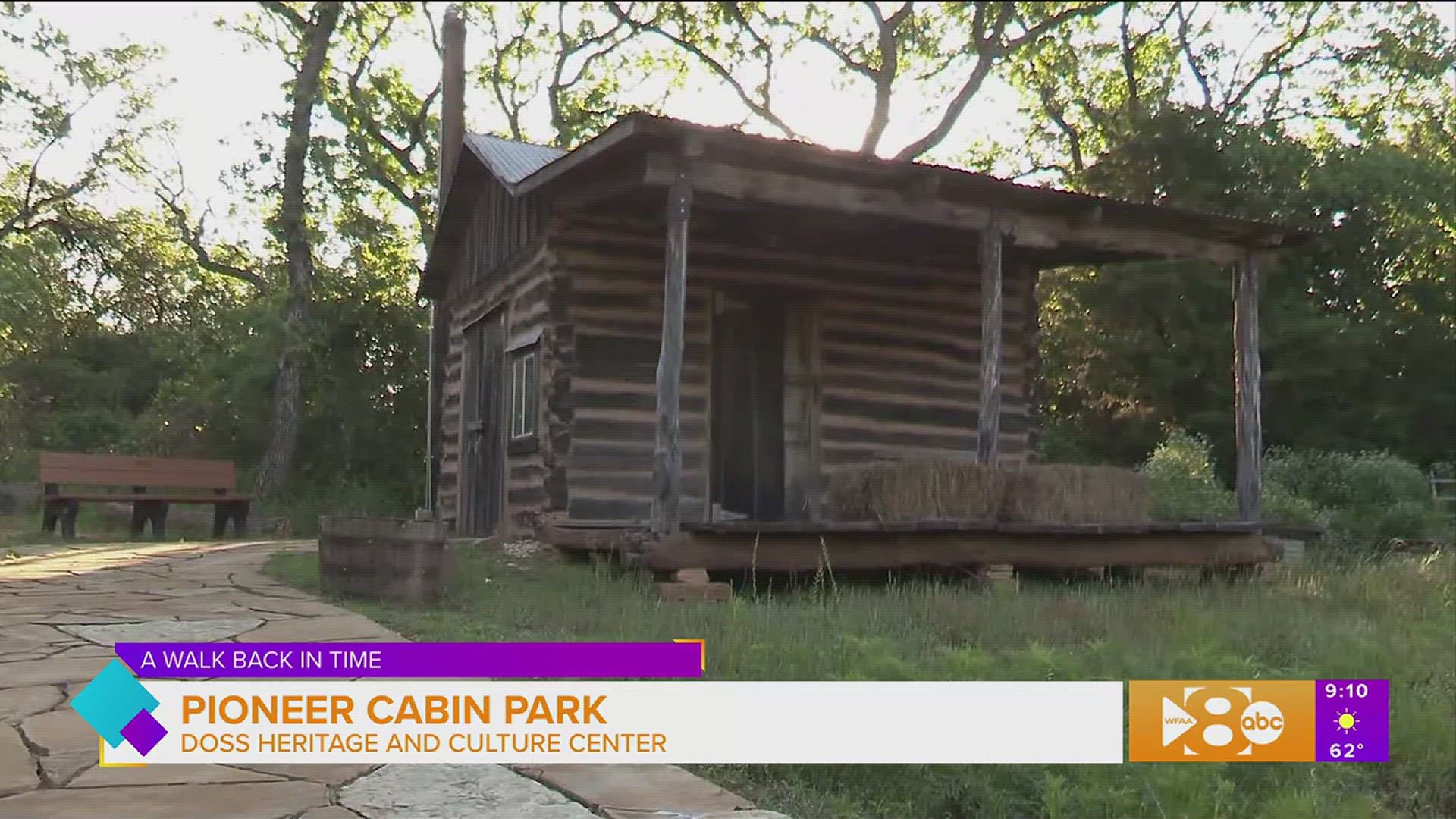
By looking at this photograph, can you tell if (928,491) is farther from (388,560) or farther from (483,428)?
(483,428)

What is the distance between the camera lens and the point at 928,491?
8953mm

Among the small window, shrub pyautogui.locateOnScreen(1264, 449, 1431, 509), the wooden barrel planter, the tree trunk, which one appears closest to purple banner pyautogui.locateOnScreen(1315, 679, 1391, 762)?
the wooden barrel planter

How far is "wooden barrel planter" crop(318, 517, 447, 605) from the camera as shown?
691 cm

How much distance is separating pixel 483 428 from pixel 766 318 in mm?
3329

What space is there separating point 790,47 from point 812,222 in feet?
59.4

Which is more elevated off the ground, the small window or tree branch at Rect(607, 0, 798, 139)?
tree branch at Rect(607, 0, 798, 139)

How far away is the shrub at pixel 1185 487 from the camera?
1381 centimetres

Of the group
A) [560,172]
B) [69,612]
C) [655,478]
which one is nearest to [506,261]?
[560,172]

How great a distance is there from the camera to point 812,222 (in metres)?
10.7

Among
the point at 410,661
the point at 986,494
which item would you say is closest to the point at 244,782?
the point at 410,661

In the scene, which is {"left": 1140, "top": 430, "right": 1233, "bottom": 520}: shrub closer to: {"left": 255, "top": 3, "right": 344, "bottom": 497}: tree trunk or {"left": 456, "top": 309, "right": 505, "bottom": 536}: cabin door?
{"left": 456, "top": 309, "right": 505, "bottom": 536}: cabin door

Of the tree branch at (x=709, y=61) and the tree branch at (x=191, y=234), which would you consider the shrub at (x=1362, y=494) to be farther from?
the tree branch at (x=191, y=234)

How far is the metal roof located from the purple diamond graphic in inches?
272

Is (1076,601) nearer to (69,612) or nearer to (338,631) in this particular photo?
(338,631)
